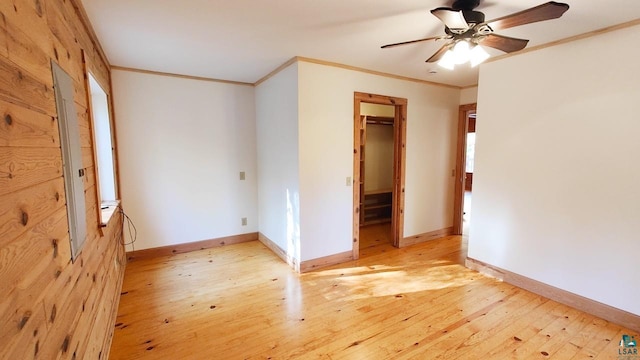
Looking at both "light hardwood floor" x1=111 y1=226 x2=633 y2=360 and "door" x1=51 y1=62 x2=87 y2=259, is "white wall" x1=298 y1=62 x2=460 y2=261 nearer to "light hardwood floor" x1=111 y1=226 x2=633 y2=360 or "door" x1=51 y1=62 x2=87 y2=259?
"light hardwood floor" x1=111 y1=226 x2=633 y2=360

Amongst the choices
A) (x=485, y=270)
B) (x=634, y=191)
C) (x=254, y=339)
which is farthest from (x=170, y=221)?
(x=634, y=191)

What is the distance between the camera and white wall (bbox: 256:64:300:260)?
3.27 m

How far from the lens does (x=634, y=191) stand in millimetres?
2271

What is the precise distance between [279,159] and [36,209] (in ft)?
8.71

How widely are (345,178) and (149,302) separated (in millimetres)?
2351

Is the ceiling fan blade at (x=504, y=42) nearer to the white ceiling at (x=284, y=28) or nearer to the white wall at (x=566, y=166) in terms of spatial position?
the white ceiling at (x=284, y=28)

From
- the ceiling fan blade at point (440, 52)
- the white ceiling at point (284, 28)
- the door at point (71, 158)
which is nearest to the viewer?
the door at point (71, 158)

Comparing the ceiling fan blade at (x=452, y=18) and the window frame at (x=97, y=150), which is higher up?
the ceiling fan blade at (x=452, y=18)

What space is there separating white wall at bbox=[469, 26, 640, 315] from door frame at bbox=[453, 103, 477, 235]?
136 cm

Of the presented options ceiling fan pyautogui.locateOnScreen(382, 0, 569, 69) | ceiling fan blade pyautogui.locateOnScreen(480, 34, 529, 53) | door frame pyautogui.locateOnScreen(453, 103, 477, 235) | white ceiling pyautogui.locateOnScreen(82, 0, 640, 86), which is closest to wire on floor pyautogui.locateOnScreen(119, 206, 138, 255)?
white ceiling pyautogui.locateOnScreen(82, 0, 640, 86)

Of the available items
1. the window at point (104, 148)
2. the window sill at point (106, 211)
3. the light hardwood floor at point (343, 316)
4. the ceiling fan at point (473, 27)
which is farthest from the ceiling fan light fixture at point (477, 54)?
the window at point (104, 148)

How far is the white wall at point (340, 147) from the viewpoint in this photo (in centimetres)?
322

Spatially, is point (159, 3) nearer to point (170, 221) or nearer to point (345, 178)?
point (345, 178)
